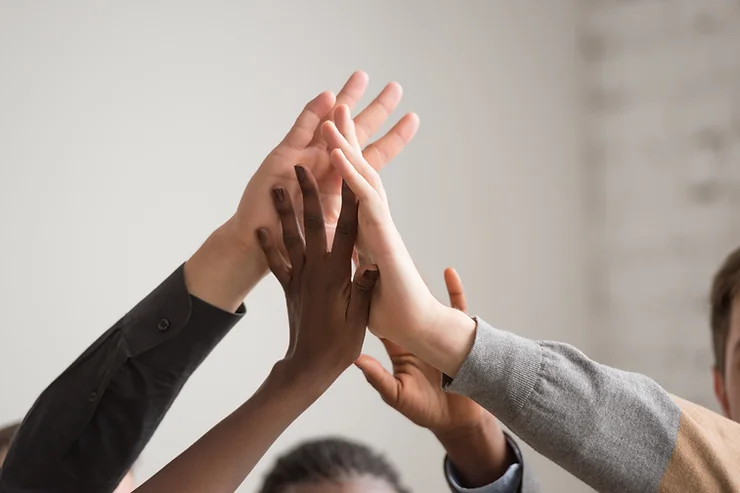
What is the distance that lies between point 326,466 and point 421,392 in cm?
35

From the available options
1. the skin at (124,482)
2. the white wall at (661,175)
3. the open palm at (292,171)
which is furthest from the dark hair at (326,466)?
the white wall at (661,175)

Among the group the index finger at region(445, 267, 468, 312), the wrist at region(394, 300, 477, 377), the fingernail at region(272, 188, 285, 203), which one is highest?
the fingernail at region(272, 188, 285, 203)

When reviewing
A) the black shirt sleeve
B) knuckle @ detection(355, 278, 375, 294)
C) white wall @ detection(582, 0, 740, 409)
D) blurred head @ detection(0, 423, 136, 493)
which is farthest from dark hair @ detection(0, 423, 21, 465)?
white wall @ detection(582, 0, 740, 409)

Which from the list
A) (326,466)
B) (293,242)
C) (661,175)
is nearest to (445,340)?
(293,242)

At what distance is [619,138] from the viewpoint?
6.78 feet

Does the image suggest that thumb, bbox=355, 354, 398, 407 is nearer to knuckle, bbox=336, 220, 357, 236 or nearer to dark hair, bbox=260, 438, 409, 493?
knuckle, bbox=336, 220, 357, 236

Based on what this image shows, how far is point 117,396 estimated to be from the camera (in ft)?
3.05

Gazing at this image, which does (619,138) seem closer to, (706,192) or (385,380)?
(706,192)

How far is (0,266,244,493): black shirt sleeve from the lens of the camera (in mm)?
913

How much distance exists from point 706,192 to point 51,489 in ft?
4.96

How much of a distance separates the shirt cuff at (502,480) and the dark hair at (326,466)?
9.1 inches

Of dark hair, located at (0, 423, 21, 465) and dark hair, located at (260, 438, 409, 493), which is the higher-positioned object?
dark hair, located at (0, 423, 21, 465)

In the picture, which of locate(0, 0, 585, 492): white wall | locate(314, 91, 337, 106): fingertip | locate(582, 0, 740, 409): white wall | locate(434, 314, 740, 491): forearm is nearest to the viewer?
locate(434, 314, 740, 491): forearm

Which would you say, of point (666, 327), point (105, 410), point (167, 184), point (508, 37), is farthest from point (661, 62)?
point (105, 410)
